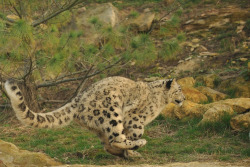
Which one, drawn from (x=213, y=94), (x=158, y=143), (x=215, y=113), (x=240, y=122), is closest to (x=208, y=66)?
(x=213, y=94)

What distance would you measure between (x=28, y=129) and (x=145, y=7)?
1124 centimetres

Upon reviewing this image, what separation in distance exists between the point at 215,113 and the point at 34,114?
160 inches

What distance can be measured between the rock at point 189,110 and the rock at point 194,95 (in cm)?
66

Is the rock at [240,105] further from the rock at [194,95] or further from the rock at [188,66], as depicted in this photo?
the rock at [188,66]

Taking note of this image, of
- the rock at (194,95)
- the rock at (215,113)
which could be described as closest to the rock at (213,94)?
the rock at (194,95)

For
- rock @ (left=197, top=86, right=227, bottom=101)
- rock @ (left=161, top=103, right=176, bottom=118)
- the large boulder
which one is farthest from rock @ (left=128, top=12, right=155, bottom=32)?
the large boulder

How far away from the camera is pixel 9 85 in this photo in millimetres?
4832

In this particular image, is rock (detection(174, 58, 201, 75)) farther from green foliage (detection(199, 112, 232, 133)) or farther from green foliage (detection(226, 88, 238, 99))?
green foliage (detection(199, 112, 232, 133))

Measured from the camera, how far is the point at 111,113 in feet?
19.0

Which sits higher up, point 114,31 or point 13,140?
point 114,31

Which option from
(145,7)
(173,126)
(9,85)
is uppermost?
(145,7)

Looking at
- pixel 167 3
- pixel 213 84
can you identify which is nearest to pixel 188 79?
pixel 213 84

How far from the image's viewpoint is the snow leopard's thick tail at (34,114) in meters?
4.89

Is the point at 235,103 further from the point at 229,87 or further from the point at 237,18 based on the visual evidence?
the point at 237,18
